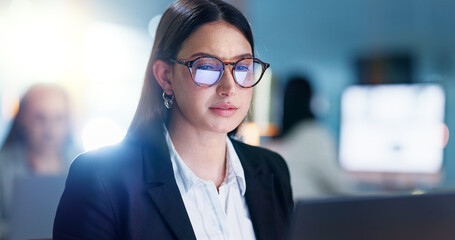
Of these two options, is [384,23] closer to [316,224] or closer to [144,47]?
[144,47]

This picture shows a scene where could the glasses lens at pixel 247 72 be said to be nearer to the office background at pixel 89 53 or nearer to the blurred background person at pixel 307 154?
the office background at pixel 89 53

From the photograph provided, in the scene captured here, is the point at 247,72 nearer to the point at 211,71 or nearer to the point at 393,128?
the point at 211,71

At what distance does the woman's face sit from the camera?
3.53 ft

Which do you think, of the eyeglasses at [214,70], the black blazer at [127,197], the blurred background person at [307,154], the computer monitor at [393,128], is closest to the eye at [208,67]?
the eyeglasses at [214,70]

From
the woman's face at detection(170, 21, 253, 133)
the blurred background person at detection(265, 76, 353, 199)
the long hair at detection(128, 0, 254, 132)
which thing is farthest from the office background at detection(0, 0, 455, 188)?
the woman's face at detection(170, 21, 253, 133)

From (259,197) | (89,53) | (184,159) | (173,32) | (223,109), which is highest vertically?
(89,53)

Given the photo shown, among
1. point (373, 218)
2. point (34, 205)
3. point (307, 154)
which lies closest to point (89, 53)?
point (307, 154)

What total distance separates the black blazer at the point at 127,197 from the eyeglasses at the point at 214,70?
0.21 m

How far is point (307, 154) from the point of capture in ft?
9.78

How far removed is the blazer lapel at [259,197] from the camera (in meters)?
1.23

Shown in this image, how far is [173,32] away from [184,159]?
0.31 metres

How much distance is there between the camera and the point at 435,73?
5508mm

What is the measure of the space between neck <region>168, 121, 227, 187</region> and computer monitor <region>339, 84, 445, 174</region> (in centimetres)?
360

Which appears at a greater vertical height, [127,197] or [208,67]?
[208,67]
